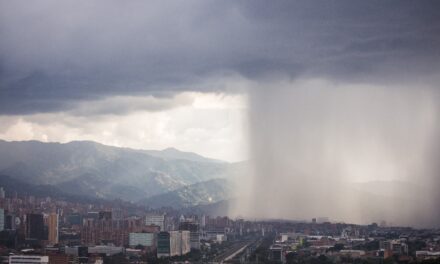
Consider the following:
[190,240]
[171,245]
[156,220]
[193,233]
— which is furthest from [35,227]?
[156,220]

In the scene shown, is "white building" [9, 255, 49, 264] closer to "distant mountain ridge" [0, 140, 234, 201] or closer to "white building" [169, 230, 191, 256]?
"white building" [169, 230, 191, 256]

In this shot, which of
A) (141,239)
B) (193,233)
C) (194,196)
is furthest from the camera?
(194,196)

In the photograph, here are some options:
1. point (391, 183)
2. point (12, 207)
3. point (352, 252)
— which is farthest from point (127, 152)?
point (352, 252)

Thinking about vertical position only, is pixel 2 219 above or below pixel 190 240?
above

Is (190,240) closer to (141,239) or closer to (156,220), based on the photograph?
(141,239)

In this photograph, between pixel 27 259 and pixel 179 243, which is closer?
pixel 27 259

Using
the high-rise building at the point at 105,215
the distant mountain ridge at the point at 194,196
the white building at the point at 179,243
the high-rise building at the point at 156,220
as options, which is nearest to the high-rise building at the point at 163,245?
the white building at the point at 179,243

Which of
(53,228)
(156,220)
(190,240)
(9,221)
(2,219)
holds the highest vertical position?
(156,220)

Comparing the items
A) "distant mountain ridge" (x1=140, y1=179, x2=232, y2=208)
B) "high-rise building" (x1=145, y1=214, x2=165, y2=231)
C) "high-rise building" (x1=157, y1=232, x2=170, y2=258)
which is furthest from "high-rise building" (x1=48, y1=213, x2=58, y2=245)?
"distant mountain ridge" (x1=140, y1=179, x2=232, y2=208)
